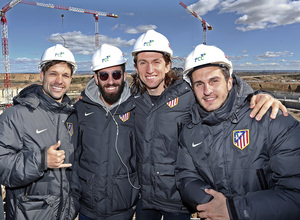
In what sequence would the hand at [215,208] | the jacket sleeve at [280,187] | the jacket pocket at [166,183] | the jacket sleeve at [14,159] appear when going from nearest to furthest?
the jacket sleeve at [280,187]
the hand at [215,208]
the jacket sleeve at [14,159]
the jacket pocket at [166,183]

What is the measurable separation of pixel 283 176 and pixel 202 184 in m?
0.99

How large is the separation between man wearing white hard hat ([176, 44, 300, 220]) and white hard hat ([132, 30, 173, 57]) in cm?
106

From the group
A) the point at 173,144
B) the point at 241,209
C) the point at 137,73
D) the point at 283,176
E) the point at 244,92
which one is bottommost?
the point at 241,209

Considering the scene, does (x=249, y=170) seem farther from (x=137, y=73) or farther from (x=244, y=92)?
(x=137, y=73)

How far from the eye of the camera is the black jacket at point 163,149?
12.1 feet

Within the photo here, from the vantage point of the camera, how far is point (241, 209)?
8.27ft

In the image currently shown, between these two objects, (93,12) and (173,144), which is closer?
(173,144)

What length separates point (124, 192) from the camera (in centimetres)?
383

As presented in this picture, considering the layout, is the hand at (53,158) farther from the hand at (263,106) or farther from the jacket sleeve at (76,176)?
the hand at (263,106)

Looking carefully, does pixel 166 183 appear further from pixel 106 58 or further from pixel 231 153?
pixel 106 58

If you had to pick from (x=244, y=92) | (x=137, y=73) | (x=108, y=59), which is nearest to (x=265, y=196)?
(x=244, y=92)

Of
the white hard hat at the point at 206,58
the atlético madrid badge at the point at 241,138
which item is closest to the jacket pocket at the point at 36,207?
the atlético madrid badge at the point at 241,138

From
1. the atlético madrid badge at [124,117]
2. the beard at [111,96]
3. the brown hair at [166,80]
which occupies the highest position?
the brown hair at [166,80]

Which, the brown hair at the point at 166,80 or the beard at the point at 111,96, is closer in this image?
the beard at the point at 111,96
